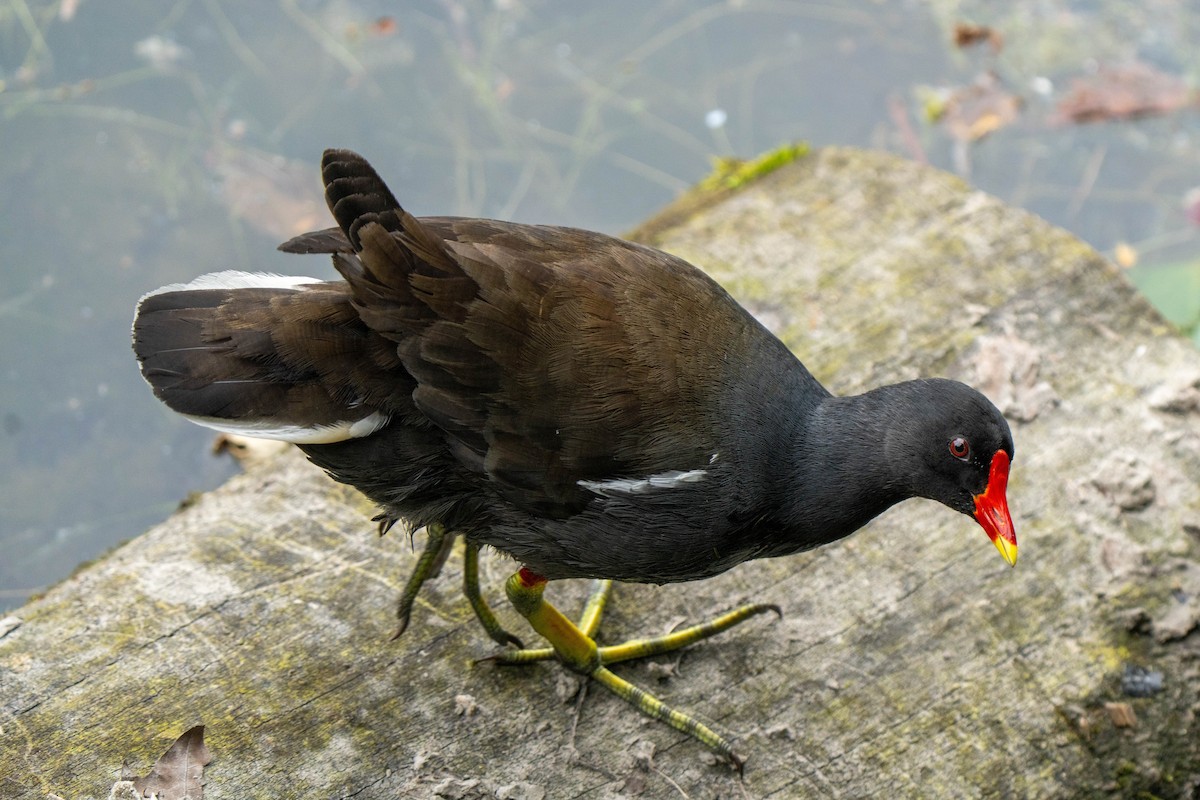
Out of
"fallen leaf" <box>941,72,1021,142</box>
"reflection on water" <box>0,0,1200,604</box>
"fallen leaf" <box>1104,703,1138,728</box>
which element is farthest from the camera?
"fallen leaf" <box>941,72,1021,142</box>

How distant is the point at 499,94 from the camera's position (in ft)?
15.5

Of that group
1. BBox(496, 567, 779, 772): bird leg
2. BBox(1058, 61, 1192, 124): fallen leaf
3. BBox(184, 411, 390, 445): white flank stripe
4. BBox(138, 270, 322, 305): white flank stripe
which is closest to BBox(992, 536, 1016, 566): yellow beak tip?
BBox(496, 567, 779, 772): bird leg

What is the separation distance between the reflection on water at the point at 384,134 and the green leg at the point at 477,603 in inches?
60.0

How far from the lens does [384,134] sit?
4.51 meters

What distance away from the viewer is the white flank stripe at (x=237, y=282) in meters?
2.37

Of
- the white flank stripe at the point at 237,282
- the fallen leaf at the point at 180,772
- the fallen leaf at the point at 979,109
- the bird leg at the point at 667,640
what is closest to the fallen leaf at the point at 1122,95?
the fallen leaf at the point at 979,109

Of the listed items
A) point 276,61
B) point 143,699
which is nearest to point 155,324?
point 143,699

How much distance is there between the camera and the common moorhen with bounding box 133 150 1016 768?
2145mm

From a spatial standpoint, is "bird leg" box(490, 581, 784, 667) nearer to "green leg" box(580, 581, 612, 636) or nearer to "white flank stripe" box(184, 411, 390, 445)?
"green leg" box(580, 581, 612, 636)

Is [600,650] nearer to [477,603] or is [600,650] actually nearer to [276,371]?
[477,603]

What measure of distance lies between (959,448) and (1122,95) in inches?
140

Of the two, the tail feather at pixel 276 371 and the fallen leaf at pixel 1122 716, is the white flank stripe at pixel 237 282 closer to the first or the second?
the tail feather at pixel 276 371

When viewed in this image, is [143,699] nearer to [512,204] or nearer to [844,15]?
[512,204]

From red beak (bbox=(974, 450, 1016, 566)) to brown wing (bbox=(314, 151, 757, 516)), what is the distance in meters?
0.62
